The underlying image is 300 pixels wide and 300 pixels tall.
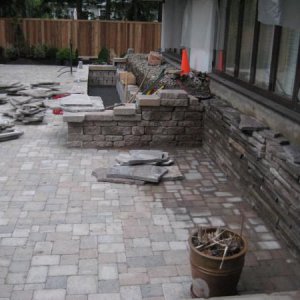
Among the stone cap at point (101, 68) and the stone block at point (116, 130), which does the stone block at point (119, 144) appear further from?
the stone cap at point (101, 68)

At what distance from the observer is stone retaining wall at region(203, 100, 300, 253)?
3854mm

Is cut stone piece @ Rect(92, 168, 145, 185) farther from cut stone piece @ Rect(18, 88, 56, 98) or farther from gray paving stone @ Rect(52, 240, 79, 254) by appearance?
cut stone piece @ Rect(18, 88, 56, 98)

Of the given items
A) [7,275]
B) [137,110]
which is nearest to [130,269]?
[7,275]

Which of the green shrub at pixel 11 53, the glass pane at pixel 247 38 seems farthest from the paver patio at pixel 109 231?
the green shrub at pixel 11 53

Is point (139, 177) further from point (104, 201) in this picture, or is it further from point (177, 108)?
point (177, 108)

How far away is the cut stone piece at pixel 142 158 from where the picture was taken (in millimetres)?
5887

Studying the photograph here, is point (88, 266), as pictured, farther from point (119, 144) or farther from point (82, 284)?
point (119, 144)

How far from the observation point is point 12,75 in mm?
15039

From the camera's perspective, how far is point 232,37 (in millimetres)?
6723

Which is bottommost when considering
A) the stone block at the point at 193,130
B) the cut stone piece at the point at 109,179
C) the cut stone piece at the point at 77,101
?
the cut stone piece at the point at 109,179

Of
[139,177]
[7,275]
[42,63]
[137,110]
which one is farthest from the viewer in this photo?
[42,63]

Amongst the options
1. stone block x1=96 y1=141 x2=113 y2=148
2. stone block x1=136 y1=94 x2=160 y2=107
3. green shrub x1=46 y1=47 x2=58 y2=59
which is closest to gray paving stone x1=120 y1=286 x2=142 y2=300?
stone block x1=96 y1=141 x2=113 y2=148

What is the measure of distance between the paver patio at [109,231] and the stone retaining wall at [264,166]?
173mm

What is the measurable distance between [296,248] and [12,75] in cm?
1323
